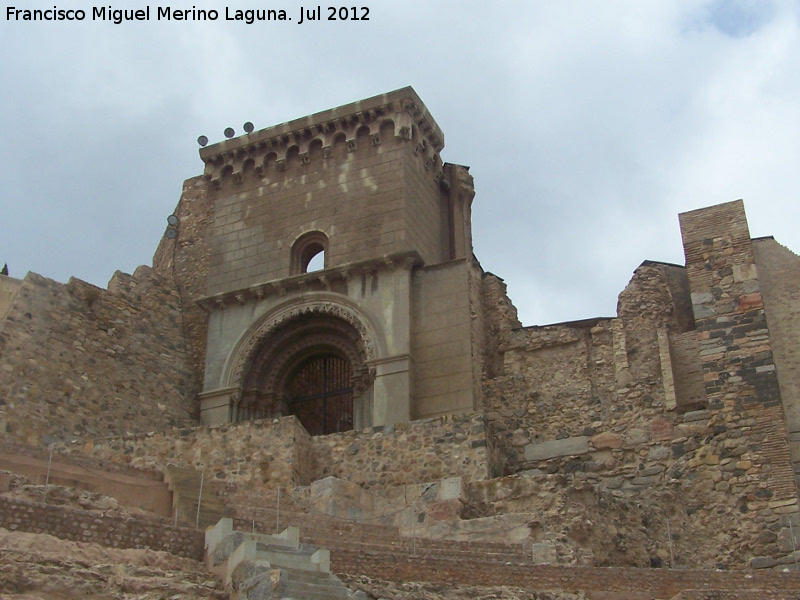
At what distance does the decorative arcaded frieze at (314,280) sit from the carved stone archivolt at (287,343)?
0.35m

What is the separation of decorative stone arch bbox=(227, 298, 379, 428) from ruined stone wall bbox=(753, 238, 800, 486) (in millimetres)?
6930

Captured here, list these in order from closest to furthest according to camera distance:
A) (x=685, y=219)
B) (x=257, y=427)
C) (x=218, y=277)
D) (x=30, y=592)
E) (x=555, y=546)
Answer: (x=30, y=592) < (x=555, y=546) < (x=257, y=427) < (x=685, y=219) < (x=218, y=277)

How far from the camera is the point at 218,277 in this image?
22453mm

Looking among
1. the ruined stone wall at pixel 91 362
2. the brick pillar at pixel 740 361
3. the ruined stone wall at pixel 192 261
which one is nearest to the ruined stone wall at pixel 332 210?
the ruined stone wall at pixel 192 261

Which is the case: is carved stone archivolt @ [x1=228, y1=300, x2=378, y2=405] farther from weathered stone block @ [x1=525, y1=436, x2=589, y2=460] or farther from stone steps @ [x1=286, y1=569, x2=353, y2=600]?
stone steps @ [x1=286, y1=569, x2=353, y2=600]

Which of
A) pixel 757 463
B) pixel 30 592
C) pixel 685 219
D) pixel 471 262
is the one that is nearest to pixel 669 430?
pixel 757 463

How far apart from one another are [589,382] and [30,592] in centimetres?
1168

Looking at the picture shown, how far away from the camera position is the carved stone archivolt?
68.7 ft

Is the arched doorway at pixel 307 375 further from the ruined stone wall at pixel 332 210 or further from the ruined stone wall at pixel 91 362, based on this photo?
the ruined stone wall at pixel 91 362

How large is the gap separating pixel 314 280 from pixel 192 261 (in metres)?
3.89

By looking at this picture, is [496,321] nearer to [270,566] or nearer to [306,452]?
[306,452]

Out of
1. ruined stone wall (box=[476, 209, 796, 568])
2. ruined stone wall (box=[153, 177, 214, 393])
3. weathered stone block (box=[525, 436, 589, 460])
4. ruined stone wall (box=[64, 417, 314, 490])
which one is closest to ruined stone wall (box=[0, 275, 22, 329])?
ruined stone wall (box=[153, 177, 214, 393])

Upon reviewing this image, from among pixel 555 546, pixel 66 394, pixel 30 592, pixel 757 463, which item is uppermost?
pixel 66 394

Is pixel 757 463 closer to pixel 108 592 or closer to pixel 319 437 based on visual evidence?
pixel 319 437
